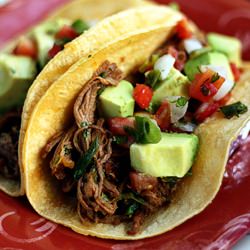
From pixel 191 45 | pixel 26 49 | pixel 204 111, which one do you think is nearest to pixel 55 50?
pixel 26 49

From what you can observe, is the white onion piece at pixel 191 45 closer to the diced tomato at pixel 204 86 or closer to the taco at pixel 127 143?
the taco at pixel 127 143

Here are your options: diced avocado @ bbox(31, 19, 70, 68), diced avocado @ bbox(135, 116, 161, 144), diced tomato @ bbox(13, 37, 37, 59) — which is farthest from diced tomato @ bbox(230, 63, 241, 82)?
diced tomato @ bbox(13, 37, 37, 59)

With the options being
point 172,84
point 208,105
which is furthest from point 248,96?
point 172,84

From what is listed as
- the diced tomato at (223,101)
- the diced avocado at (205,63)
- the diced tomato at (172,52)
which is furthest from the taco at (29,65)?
the diced tomato at (223,101)

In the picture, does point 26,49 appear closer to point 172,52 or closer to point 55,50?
point 55,50

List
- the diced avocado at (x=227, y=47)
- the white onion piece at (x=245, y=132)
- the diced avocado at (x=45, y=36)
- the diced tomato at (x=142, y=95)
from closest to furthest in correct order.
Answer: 1. the diced tomato at (x=142, y=95)
2. the white onion piece at (x=245, y=132)
3. the diced avocado at (x=45, y=36)
4. the diced avocado at (x=227, y=47)

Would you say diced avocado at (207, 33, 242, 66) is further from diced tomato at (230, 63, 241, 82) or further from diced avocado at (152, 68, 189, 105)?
diced avocado at (152, 68, 189, 105)
